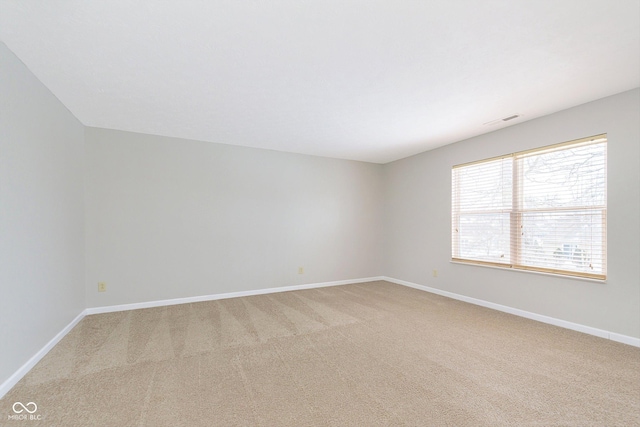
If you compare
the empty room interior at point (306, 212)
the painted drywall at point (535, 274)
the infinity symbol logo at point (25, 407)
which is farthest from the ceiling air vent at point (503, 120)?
the infinity symbol logo at point (25, 407)

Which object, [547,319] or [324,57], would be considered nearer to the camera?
[324,57]

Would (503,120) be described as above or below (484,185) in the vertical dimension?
above

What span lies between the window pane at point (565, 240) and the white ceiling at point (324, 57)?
1.27 metres

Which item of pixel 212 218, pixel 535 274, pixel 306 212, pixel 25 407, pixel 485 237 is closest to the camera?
pixel 25 407

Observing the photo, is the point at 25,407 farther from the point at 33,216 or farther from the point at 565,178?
the point at 565,178

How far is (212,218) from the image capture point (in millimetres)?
4352

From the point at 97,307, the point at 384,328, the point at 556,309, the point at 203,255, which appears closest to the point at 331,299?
the point at 384,328

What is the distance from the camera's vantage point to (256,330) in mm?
3045

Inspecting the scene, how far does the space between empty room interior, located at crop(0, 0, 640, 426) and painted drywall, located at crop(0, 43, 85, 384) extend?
0.09 ft

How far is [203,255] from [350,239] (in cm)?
275

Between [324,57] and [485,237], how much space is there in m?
3.44

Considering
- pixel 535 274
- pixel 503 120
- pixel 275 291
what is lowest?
pixel 275 291

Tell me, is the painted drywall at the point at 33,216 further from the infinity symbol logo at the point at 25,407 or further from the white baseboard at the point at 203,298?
the white baseboard at the point at 203,298

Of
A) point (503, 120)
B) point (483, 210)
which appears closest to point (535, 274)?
point (483, 210)
